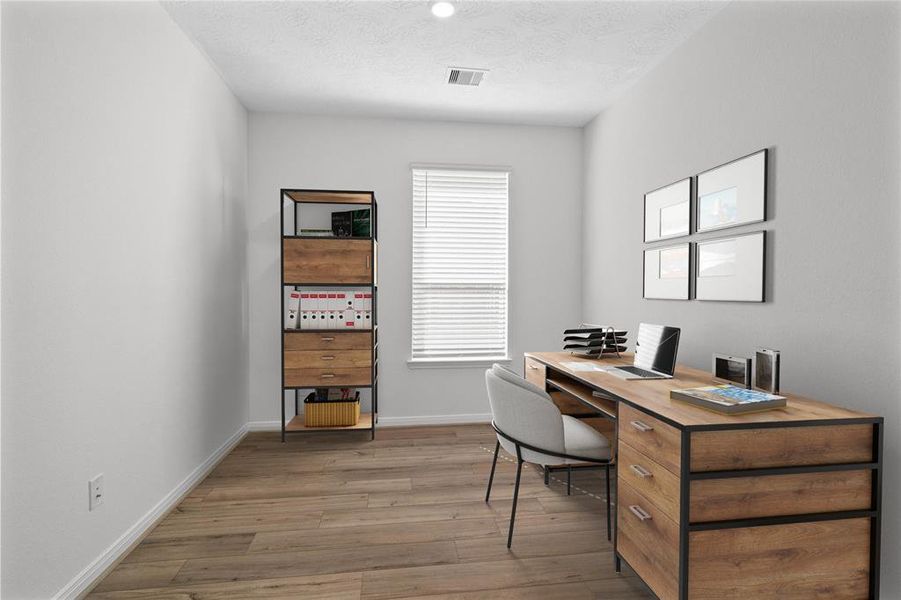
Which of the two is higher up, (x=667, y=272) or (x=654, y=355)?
(x=667, y=272)

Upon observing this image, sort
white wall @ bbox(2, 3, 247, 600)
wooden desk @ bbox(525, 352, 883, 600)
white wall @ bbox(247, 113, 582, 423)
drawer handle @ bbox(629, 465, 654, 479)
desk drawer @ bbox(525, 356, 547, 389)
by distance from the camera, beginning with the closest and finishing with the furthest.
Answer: wooden desk @ bbox(525, 352, 883, 600)
white wall @ bbox(2, 3, 247, 600)
drawer handle @ bbox(629, 465, 654, 479)
desk drawer @ bbox(525, 356, 547, 389)
white wall @ bbox(247, 113, 582, 423)

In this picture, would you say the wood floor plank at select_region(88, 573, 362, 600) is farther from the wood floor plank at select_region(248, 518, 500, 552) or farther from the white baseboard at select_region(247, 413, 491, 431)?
the white baseboard at select_region(247, 413, 491, 431)

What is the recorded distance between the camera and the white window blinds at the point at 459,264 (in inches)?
165

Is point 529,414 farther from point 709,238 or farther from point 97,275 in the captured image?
point 97,275

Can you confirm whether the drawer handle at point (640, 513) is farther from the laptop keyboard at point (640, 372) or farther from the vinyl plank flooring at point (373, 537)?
the laptop keyboard at point (640, 372)

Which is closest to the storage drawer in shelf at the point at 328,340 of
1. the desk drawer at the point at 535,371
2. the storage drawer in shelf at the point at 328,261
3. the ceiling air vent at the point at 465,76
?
the storage drawer in shelf at the point at 328,261

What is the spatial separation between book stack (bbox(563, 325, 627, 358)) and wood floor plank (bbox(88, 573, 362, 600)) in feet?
6.11

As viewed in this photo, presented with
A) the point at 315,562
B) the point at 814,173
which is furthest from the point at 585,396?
the point at 315,562

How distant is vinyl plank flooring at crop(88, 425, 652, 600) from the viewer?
6.32 ft

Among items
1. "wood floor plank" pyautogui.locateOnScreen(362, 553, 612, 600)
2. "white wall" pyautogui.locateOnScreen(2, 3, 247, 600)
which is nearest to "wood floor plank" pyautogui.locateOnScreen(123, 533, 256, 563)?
"white wall" pyautogui.locateOnScreen(2, 3, 247, 600)

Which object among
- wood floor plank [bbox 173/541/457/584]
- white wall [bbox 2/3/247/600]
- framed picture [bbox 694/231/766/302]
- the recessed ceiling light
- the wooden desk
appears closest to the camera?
the wooden desk

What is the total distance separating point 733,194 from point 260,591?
2877 millimetres

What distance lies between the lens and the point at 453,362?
4.22 m

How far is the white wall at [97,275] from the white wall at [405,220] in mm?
833
